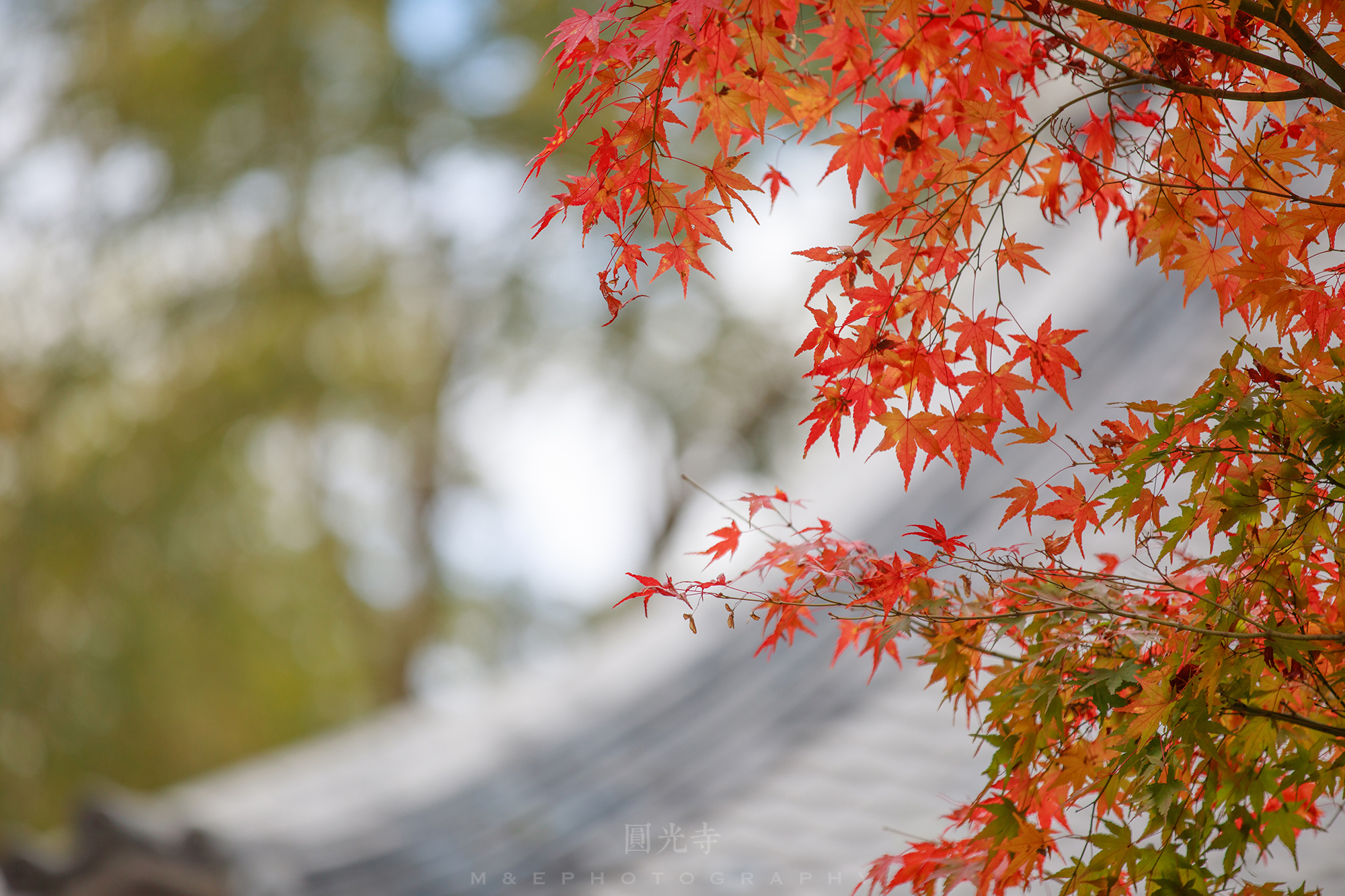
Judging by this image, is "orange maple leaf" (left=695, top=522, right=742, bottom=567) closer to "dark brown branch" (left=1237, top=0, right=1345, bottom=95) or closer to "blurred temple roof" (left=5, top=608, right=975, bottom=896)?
"dark brown branch" (left=1237, top=0, right=1345, bottom=95)

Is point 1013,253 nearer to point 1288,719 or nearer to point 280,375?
point 1288,719

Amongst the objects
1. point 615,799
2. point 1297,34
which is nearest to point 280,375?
point 615,799

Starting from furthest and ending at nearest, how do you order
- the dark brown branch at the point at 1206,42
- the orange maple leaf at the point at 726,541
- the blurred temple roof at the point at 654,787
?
1. the blurred temple roof at the point at 654,787
2. the orange maple leaf at the point at 726,541
3. the dark brown branch at the point at 1206,42

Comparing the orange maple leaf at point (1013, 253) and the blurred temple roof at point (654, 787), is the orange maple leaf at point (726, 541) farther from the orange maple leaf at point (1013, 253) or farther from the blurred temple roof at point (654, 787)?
the blurred temple roof at point (654, 787)

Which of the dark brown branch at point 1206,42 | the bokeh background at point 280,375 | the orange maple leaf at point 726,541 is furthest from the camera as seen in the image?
the bokeh background at point 280,375

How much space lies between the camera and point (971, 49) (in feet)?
3.39

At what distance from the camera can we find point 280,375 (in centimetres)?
691

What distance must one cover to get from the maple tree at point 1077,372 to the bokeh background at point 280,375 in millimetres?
5333

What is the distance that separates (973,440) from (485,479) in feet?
21.7

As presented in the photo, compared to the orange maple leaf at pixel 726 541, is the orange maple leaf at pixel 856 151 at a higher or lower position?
higher

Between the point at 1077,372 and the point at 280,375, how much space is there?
6.72 metres

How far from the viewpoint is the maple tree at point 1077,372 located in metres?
0.94

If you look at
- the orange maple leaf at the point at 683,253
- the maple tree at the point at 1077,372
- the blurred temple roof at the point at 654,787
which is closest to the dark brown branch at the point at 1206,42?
the maple tree at the point at 1077,372

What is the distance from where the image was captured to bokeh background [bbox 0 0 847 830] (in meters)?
6.45
